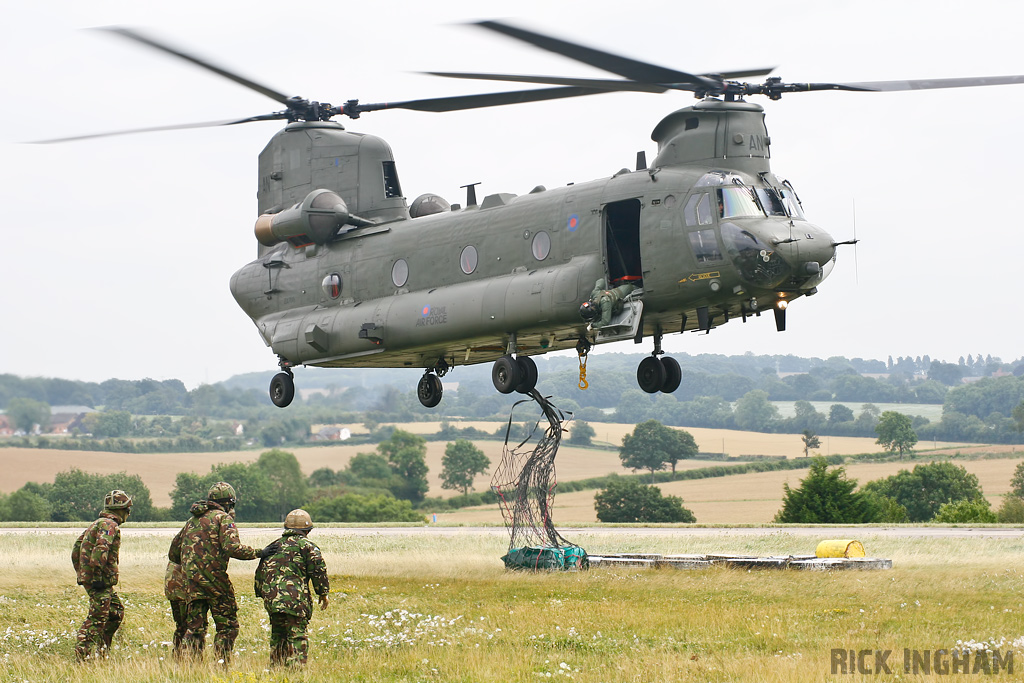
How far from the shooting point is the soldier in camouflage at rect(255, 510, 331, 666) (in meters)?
13.0

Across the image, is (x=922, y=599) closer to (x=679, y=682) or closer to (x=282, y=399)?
(x=679, y=682)

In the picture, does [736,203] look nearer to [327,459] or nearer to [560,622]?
[560,622]

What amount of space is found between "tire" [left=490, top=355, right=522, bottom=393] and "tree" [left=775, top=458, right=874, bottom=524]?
42.3 metres

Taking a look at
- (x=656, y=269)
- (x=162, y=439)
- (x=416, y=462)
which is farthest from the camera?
(x=162, y=439)

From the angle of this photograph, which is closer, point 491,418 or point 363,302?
point 363,302

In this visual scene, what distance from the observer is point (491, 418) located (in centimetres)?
14138

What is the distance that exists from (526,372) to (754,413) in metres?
140

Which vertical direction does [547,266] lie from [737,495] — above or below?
above

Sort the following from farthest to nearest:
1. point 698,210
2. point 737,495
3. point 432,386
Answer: point 737,495 → point 432,386 → point 698,210

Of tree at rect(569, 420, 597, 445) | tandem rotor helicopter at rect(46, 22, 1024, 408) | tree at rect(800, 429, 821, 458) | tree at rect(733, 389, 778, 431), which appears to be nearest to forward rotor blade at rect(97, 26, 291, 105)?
tandem rotor helicopter at rect(46, 22, 1024, 408)

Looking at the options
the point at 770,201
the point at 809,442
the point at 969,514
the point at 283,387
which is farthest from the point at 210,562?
the point at 809,442

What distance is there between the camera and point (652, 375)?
22.7 metres

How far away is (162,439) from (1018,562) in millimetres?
87794

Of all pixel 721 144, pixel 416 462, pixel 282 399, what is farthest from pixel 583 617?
pixel 416 462
